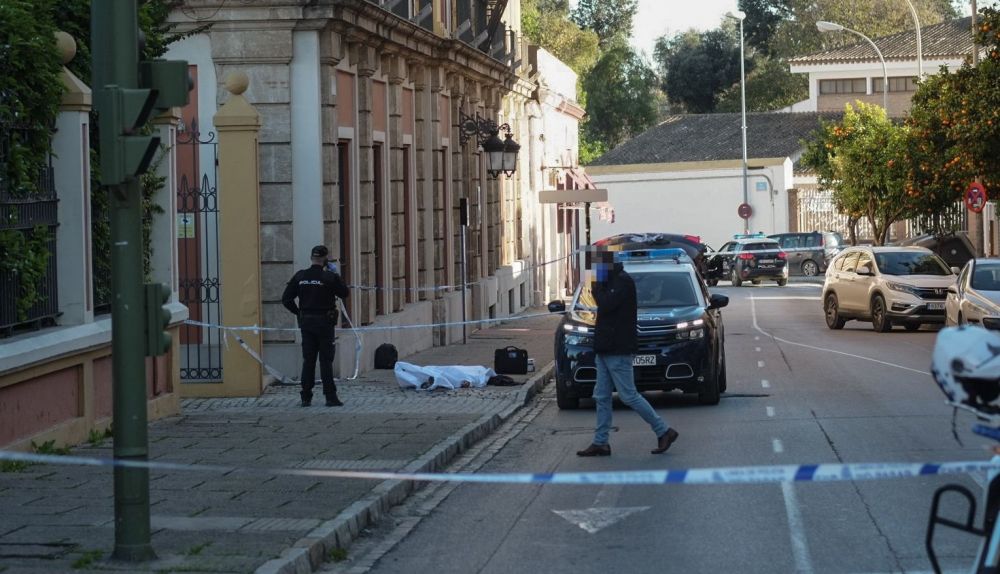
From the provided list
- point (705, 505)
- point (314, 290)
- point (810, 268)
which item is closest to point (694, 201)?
point (810, 268)

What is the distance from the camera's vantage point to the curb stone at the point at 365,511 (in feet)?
27.8

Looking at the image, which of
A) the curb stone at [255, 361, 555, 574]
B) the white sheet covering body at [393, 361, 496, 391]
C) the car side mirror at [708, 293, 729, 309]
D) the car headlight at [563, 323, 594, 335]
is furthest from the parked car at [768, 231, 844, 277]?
the curb stone at [255, 361, 555, 574]

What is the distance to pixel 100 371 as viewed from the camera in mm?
14180

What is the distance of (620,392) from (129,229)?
19.4 ft

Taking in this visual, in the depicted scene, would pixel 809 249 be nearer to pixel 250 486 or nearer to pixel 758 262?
pixel 758 262

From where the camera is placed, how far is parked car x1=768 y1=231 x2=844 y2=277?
58.5 meters

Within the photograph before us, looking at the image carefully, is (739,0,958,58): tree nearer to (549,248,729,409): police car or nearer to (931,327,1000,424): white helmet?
(549,248,729,409): police car

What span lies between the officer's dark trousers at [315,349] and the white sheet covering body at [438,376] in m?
2.09

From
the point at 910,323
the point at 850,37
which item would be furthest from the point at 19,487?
the point at 850,37

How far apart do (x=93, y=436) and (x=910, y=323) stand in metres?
19.9

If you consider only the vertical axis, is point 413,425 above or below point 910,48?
below

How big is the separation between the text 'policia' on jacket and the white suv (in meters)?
15.6

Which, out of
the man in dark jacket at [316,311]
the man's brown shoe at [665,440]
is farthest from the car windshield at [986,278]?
the man's brown shoe at [665,440]

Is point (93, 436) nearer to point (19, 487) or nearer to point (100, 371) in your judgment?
point (100, 371)
